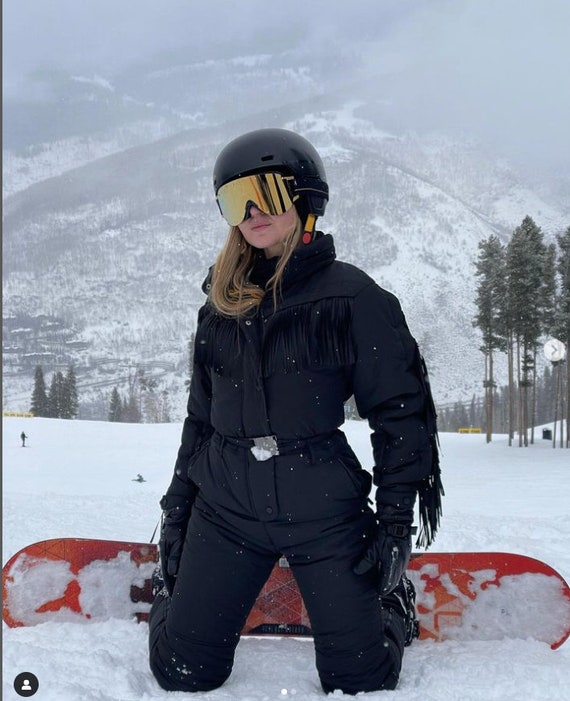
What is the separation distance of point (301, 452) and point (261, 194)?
1223mm

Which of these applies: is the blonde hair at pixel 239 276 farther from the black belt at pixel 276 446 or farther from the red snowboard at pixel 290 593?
the red snowboard at pixel 290 593

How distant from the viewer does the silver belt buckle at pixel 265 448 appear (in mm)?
2773

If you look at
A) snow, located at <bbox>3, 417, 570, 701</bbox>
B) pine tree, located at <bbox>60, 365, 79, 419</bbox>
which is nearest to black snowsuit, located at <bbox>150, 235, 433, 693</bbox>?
snow, located at <bbox>3, 417, 570, 701</bbox>

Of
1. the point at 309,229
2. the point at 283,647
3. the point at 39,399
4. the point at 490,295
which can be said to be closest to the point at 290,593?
the point at 283,647

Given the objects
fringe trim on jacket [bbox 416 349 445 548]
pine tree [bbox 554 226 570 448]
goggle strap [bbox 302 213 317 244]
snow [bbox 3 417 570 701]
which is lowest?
snow [bbox 3 417 570 701]

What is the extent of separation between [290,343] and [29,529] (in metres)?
5.02

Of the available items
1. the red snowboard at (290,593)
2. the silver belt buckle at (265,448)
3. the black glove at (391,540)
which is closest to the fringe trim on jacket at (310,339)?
the silver belt buckle at (265,448)

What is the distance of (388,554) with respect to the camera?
2707mm

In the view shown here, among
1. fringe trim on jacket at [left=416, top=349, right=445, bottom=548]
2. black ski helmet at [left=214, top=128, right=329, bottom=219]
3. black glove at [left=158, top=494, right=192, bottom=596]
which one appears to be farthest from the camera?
black glove at [left=158, top=494, right=192, bottom=596]

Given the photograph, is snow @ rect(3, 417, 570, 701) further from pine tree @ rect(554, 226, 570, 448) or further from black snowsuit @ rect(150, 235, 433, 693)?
pine tree @ rect(554, 226, 570, 448)

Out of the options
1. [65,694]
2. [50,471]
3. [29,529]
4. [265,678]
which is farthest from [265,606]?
[50,471]

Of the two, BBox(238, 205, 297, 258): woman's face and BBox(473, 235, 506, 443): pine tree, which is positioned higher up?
BBox(473, 235, 506, 443): pine tree

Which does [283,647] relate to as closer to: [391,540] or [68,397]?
[391,540]

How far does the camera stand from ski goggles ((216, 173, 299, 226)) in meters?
2.91
